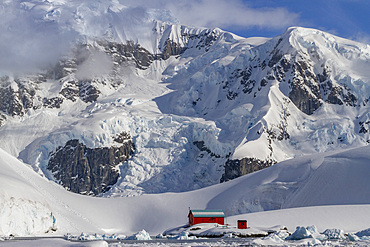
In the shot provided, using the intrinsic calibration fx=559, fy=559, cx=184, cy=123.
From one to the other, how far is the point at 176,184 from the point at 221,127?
27.5 meters

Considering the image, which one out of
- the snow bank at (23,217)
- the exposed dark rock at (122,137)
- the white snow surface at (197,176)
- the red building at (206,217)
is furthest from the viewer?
the exposed dark rock at (122,137)

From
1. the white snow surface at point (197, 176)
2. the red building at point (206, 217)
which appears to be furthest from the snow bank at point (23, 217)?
the red building at point (206, 217)

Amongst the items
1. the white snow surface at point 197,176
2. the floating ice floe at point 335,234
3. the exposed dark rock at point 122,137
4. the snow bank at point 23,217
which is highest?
the exposed dark rock at point 122,137

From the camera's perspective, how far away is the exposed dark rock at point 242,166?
586 ft

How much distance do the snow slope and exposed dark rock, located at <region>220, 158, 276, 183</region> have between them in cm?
5016

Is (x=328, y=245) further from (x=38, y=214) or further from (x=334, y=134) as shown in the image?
(x=334, y=134)

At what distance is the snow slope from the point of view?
8006 cm

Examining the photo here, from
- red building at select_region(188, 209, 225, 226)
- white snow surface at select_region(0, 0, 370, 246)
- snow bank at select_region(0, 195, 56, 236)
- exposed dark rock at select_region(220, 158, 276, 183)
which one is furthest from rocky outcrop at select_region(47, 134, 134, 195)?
snow bank at select_region(0, 195, 56, 236)

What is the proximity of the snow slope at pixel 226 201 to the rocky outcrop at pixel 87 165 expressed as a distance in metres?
68.5

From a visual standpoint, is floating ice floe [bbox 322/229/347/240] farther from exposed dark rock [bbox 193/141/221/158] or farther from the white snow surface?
exposed dark rock [bbox 193/141/221/158]

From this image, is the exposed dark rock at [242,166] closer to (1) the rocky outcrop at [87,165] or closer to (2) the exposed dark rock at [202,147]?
(2) the exposed dark rock at [202,147]

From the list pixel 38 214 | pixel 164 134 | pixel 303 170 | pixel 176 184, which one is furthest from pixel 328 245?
pixel 164 134

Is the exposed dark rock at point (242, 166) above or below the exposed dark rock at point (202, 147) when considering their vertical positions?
below

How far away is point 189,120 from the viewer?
19612 cm
